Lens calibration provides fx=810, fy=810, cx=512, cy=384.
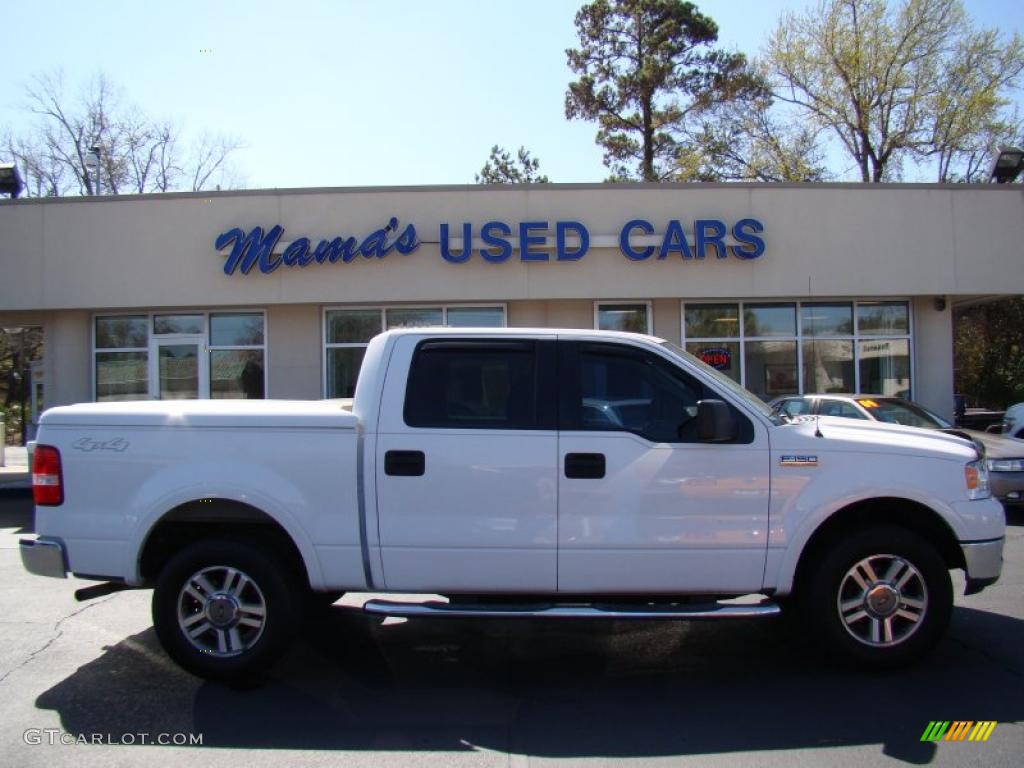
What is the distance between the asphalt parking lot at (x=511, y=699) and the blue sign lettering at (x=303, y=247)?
9768 millimetres

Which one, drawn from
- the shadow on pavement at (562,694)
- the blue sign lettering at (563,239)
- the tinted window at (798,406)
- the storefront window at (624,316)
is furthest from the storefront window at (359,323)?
the shadow on pavement at (562,694)

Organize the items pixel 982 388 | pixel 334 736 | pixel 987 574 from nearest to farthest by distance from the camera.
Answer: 1. pixel 334 736
2. pixel 987 574
3. pixel 982 388

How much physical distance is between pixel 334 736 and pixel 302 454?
4.89 ft

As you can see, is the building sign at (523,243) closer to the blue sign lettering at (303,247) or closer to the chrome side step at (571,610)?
the blue sign lettering at (303,247)

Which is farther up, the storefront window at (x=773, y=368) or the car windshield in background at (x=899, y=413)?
the storefront window at (x=773, y=368)

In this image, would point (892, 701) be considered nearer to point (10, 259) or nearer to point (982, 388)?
point (10, 259)

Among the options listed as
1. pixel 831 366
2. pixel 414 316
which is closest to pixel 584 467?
pixel 414 316

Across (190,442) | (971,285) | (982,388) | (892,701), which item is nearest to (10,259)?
(190,442)

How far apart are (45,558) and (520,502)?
9.18 feet

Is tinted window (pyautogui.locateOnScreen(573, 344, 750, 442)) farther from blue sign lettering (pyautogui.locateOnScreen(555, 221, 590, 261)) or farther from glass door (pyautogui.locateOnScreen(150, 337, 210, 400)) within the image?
glass door (pyautogui.locateOnScreen(150, 337, 210, 400))

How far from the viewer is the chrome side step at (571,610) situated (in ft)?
14.4

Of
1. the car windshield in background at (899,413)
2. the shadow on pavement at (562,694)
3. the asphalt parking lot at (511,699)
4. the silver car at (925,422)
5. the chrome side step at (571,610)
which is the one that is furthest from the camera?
the car windshield in background at (899,413)

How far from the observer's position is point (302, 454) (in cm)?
457

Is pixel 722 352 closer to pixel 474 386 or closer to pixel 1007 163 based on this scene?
pixel 1007 163
